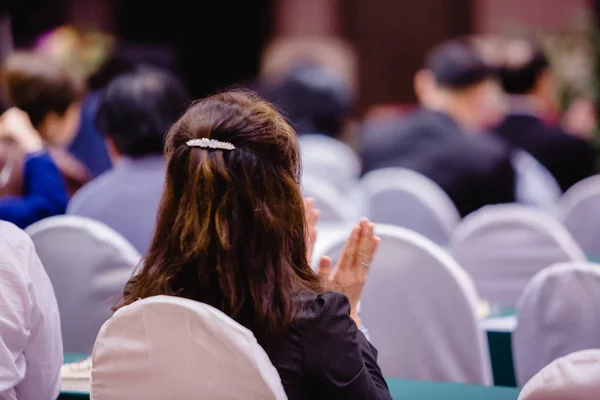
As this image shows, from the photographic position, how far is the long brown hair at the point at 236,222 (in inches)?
66.1

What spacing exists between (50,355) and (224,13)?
459 inches

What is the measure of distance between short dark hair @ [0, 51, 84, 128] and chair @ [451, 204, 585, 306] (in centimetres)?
155

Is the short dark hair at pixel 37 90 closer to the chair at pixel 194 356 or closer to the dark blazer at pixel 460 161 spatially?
the dark blazer at pixel 460 161

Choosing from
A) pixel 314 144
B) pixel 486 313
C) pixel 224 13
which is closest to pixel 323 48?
pixel 224 13

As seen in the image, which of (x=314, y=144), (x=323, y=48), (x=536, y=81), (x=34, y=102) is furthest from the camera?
(x=323, y=48)

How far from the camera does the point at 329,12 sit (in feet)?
40.6

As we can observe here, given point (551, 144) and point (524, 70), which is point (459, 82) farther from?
point (551, 144)

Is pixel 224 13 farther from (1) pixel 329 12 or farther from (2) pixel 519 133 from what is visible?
(2) pixel 519 133

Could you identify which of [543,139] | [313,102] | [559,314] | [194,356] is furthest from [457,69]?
[194,356]

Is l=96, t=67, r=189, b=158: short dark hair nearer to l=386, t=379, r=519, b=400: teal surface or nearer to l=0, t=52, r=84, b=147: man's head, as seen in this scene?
l=0, t=52, r=84, b=147: man's head

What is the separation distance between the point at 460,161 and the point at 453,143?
4.1 inches

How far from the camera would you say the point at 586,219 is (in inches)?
174

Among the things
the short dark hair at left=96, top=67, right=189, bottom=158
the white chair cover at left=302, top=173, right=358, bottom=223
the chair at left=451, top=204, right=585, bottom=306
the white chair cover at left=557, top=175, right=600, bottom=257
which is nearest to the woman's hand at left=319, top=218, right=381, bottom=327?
the chair at left=451, top=204, right=585, bottom=306

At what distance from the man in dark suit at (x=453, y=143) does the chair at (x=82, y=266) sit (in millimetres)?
2327
